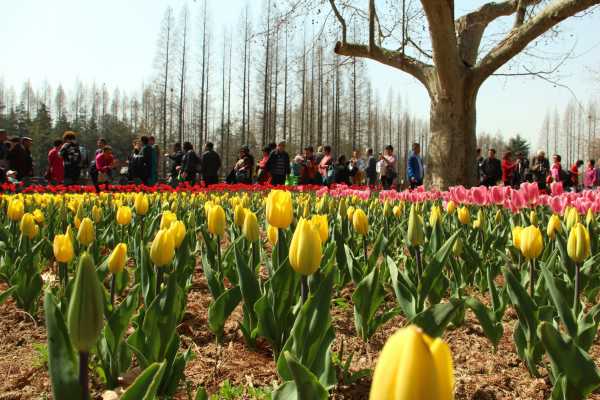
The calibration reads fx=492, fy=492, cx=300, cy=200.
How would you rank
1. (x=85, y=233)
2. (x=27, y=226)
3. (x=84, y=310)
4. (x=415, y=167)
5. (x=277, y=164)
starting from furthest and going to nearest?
(x=277, y=164)
(x=415, y=167)
(x=27, y=226)
(x=85, y=233)
(x=84, y=310)

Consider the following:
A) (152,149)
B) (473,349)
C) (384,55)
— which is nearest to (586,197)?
(473,349)

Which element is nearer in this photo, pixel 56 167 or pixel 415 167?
pixel 415 167

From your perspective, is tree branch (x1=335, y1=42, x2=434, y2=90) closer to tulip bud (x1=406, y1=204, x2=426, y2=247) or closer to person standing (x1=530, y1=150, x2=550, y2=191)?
person standing (x1=530, y1=150, x2=550, y2=191)

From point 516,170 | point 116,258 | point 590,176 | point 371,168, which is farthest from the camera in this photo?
point 590,176

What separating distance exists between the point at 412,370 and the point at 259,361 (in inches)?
52.0

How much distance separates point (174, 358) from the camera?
1.32m

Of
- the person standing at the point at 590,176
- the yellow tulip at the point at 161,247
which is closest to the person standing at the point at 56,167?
the yellow tulip at the point at 161,247

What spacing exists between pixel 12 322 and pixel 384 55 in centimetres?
983

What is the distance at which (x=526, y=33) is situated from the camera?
9102mm

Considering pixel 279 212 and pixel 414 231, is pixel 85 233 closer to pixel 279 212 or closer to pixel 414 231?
pixel 279 212

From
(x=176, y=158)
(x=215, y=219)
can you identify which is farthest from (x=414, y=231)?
(x=176, y=158)

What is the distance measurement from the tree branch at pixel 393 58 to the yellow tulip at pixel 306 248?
9.99m

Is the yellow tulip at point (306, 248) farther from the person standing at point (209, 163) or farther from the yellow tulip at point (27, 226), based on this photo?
the person standing at point (209, 163)

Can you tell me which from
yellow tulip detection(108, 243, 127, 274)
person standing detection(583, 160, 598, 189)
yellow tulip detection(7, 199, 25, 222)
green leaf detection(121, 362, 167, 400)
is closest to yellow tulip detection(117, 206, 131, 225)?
yellow tulip detection(7, 199, 25, 222)
